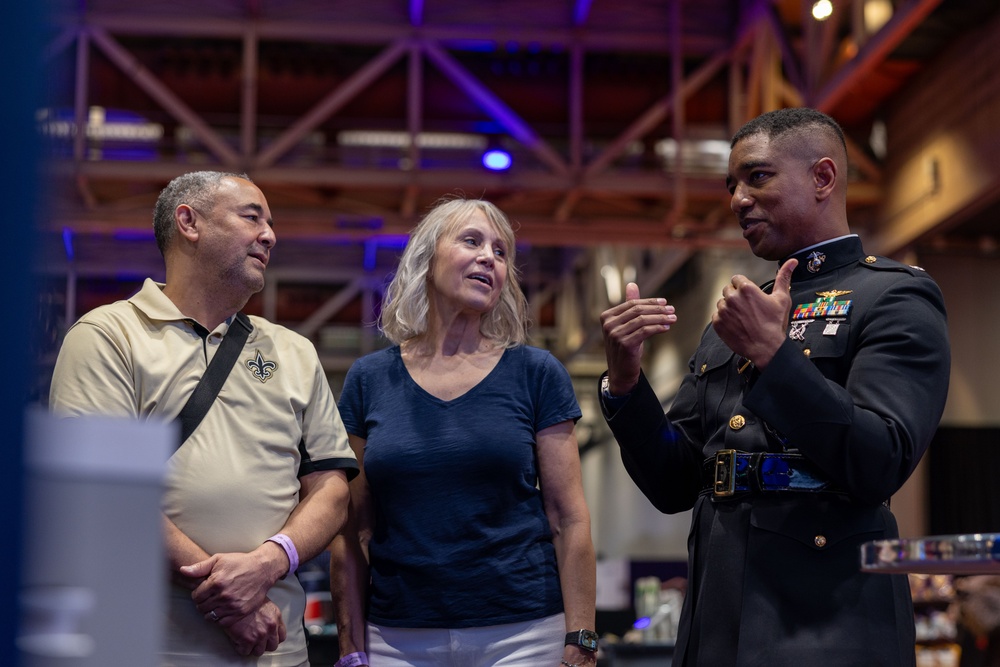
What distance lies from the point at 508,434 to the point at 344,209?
8436 mm

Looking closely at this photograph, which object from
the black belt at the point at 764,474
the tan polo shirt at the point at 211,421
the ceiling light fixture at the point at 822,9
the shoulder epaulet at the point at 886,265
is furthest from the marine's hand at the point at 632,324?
the ceiling light fixture at the point at 822,9

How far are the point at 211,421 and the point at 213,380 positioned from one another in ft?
0.33

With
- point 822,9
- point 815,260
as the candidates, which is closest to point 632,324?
point 815,260

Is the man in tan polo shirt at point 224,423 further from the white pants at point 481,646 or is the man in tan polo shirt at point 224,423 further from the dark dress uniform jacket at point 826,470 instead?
the dark dress uniform jacket at point 826,470

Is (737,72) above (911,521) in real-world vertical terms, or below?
above

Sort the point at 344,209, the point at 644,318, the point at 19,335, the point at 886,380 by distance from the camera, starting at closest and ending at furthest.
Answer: the point at 19,335, the point at 886,380, the point at 644,318, the point at 344,209

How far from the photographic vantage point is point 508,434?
2602 mm

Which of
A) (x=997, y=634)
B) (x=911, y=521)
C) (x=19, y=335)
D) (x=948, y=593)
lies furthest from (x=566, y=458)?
(x=911, y=521)

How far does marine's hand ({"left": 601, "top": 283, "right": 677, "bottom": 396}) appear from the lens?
7.25 feet

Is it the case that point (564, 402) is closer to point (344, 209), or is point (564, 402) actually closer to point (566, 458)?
point (566, 458)

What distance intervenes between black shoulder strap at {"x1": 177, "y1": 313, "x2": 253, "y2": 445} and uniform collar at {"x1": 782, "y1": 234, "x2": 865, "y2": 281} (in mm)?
1282

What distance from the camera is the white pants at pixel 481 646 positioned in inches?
97.0

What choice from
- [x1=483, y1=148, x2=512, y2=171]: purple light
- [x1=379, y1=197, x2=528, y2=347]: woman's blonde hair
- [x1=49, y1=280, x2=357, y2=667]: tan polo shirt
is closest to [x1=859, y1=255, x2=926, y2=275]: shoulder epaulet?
[x1=379, y1=197, x2=528, y2=347]: woman's blonde hair

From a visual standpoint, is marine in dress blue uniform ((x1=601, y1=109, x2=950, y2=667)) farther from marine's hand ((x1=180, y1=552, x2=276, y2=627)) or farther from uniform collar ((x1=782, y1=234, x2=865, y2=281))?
marine's hand ((x1=180, y1=552, x2=276, y2=627))
